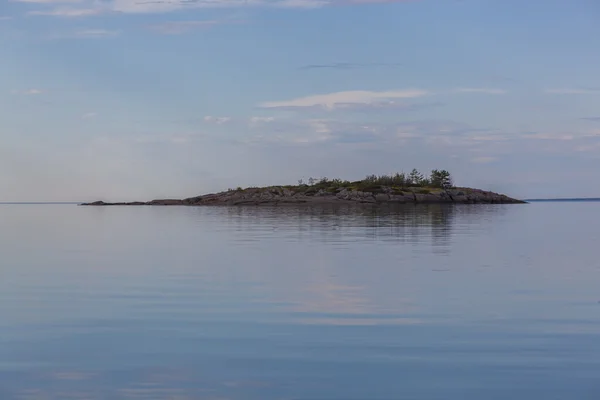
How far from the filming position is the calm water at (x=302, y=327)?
38.3 ft

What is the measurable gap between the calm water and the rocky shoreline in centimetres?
12868

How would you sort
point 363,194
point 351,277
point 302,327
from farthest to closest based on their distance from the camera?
point 363,194 < point 351,277 < point 302,327

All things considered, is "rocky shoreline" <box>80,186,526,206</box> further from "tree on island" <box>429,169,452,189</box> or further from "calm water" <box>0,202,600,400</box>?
"calm water" <box>0,202,600,400</box>

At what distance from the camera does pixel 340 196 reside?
16175cm

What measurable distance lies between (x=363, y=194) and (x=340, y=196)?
5493 millimetres

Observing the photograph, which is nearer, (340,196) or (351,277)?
(351,277)

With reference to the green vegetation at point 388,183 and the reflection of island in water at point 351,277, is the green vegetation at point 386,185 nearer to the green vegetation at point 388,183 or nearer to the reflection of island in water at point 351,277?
the green vegetation at point 388,183

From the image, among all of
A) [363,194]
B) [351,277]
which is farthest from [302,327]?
[363,194]

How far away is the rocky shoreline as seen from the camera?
528 ft

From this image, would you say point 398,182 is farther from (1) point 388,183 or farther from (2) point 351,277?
(2) point 351,277

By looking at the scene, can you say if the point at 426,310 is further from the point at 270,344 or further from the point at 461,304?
the point at 270,344

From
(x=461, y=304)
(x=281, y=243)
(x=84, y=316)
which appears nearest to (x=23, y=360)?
(x=84, y=316)

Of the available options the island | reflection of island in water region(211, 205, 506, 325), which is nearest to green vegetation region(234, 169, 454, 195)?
the island

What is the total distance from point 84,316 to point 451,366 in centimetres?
985
